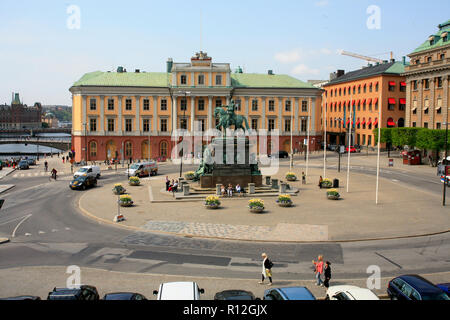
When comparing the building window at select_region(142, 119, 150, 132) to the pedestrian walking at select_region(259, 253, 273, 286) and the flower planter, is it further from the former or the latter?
the pedestrian walking at select_region(259, 253, 273, 286)

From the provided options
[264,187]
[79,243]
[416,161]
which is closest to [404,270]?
[79,243]

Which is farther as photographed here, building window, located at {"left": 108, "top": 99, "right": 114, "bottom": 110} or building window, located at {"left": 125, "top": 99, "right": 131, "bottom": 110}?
building window, located at {"left": 125, "top": 99, "right": 131, "bottom": 110}

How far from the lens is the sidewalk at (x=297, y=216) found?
28.6 metres

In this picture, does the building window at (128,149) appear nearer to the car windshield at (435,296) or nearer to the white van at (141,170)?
the white van at (141,170)

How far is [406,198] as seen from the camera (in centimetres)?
4166

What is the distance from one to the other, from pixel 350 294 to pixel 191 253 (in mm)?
11253

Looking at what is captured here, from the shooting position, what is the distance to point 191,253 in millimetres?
24281

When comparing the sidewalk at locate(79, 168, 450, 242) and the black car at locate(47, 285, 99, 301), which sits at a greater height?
the black car at locate(47, 285, 99, 301)

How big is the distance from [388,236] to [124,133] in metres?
65.7

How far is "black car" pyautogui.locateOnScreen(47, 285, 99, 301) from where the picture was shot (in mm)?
14725

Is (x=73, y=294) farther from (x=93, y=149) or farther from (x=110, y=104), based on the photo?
(x=110, y=104)

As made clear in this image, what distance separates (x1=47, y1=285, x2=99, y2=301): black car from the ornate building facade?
66.7 meters

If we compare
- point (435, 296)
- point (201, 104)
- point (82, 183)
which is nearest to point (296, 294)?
point (435, 296)

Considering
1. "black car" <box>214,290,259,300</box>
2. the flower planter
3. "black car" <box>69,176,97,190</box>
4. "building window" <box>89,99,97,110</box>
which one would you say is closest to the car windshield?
"black car" <box>214,290,259,300</box>
